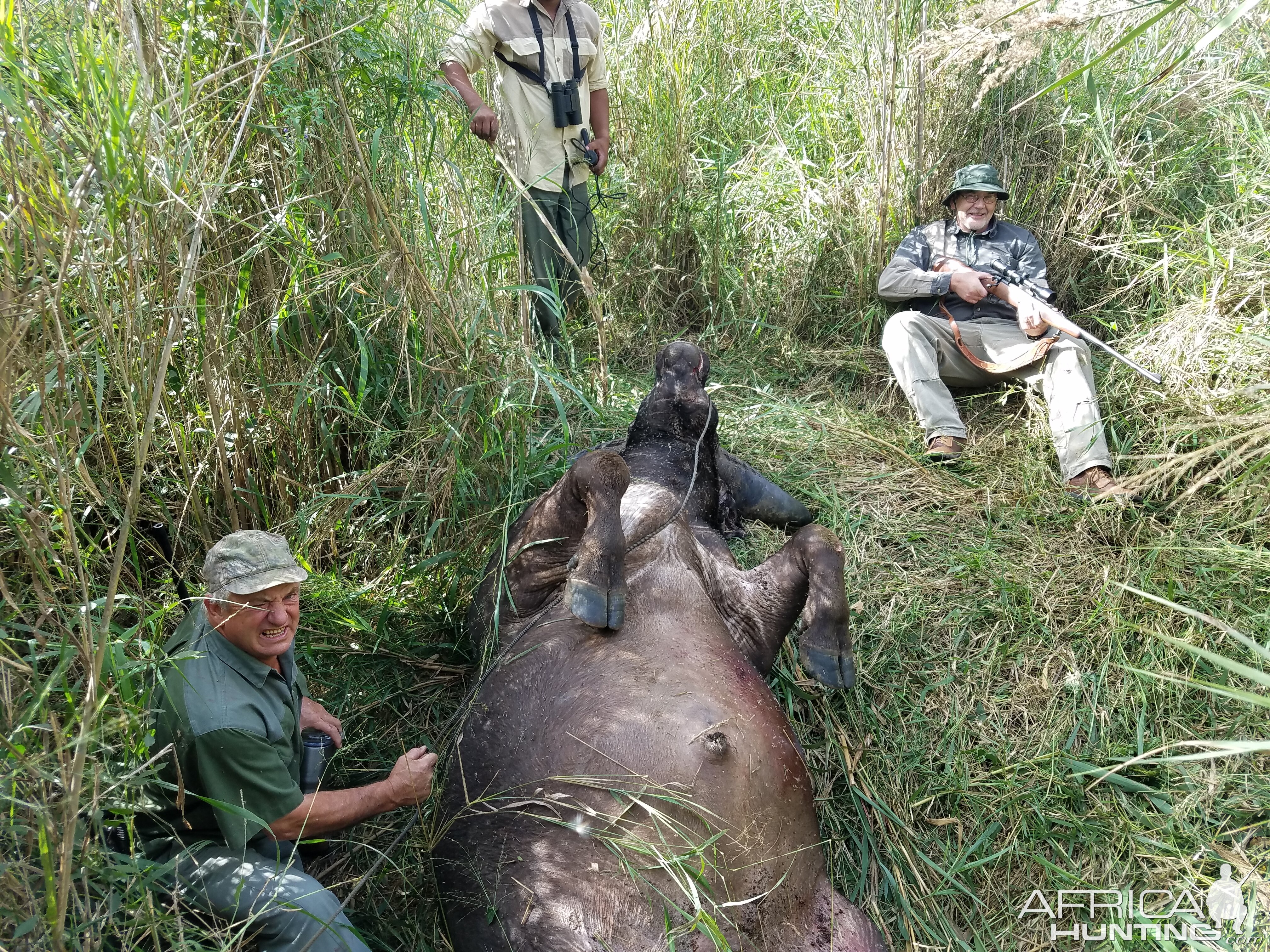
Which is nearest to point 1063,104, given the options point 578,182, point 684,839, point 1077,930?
point 578,182

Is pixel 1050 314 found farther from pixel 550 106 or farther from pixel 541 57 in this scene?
pixel 541 57

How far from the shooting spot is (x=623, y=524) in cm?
342

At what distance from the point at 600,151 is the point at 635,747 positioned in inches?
165

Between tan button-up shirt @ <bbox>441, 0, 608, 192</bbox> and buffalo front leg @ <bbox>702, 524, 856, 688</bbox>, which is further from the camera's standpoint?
tan button-up shirt @ <bbox>441, 0, 608, 192</bbox>

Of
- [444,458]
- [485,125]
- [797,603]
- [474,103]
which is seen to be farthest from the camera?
[474,103]

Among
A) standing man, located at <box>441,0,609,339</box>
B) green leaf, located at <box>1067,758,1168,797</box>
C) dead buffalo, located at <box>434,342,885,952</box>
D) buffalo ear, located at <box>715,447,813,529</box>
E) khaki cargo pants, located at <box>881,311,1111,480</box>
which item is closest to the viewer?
dead buffalo, located at <box>434,342,885,952</box>

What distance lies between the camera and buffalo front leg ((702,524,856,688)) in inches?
128

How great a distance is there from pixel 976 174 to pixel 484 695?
13.6 feet

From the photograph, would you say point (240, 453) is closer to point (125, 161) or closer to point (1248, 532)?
point (125, 161)

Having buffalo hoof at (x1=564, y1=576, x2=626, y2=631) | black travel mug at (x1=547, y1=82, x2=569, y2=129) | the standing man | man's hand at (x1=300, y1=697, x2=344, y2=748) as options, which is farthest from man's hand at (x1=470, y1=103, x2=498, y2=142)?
man's hand at (x1=300, y1=697, x2=344, y2=748)

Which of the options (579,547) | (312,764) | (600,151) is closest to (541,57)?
(600,151)

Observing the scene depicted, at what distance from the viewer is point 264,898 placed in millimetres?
2443

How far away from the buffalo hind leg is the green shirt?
0.91 metres
